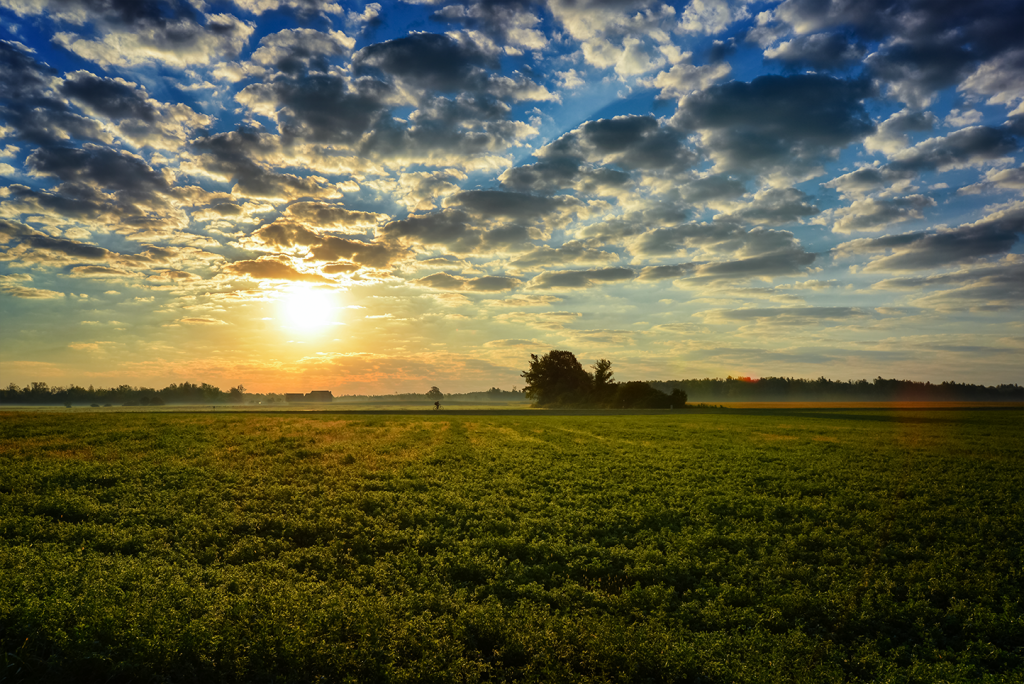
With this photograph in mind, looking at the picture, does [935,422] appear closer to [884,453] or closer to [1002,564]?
[884,453]

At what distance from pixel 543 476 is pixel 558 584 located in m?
11.6

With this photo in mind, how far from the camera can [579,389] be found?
116250 millimetres

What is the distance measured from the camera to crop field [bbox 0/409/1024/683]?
1046cm

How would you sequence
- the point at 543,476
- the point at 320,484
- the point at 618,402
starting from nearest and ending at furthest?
1. the point at 320,484
2. the point at 543,476
3. the point at 618,402

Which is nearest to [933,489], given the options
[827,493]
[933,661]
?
[827,493]

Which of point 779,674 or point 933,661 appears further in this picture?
point 933,661

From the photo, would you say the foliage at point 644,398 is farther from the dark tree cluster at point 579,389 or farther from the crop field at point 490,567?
the crop field at point 490,567

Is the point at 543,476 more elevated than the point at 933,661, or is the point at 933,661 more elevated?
the point at 543,476

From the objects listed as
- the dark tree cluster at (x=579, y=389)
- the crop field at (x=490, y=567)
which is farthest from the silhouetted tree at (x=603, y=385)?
the crop field at (x=490, y=567)

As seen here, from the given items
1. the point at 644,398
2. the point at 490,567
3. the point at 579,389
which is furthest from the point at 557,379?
the point at 490,567

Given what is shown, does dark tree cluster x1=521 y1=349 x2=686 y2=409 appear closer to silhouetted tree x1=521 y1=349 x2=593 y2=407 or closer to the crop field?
silhouetted tree x1=521 y1=349 x2=593 y2=407

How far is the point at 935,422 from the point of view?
60.4 m

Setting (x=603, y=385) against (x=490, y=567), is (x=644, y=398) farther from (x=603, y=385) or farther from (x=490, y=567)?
(x=490, y=567)

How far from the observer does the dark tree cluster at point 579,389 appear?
10106 centimetres
